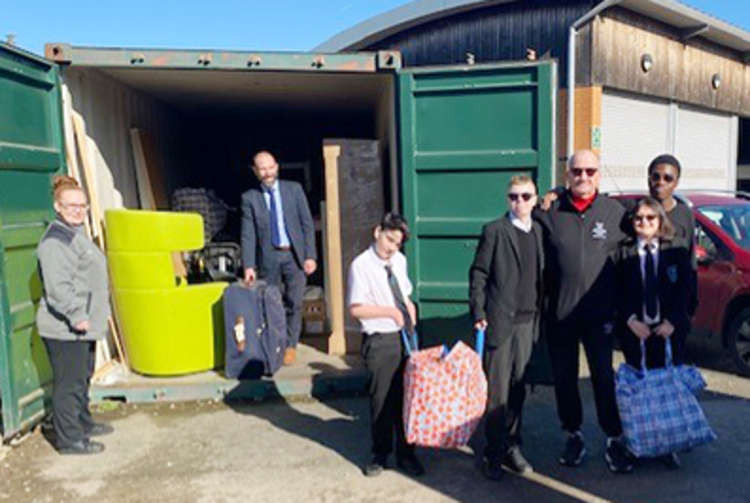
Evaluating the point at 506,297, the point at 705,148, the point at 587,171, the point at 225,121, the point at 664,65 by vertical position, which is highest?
the point at 664,65

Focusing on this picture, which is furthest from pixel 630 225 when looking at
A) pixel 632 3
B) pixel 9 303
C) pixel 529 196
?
pixel 632 3

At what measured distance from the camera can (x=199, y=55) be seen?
4832mm

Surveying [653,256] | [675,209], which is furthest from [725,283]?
[653,256]

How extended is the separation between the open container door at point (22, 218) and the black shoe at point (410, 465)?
2698mm

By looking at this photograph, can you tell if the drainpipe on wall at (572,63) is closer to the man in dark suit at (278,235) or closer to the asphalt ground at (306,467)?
the man in dark suit at (278,235)

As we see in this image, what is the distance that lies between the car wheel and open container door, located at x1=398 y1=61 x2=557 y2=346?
2.49m

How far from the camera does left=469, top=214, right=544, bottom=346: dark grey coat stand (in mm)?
3439

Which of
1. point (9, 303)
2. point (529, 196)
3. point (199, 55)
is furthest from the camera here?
point (199, 55)

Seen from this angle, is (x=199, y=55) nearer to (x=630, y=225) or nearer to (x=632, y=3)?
(x=630, y=225)

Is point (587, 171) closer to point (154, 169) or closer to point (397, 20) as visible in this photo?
point (154, 169)

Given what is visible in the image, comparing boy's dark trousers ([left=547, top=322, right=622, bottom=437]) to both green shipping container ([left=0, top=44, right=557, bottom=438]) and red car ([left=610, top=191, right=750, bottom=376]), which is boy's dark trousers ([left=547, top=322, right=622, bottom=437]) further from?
red car ([left=610, top=191, right=750, bottom=376])

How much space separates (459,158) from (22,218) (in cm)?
334

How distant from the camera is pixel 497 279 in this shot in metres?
3.45

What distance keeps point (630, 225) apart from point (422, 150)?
1859mm
